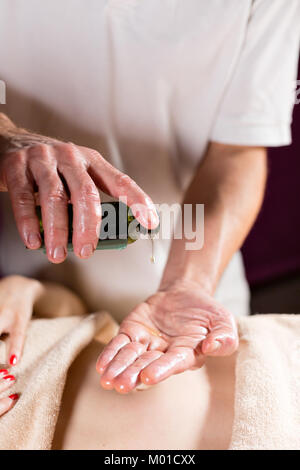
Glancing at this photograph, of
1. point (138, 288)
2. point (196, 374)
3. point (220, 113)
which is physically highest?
point (220, 113)

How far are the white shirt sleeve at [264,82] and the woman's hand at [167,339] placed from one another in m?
0.28

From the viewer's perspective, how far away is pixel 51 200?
0.41m

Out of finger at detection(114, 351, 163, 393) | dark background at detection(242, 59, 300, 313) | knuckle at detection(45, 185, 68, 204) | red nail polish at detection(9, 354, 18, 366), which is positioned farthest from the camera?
dark background at detection(242, 59, 300, 313)

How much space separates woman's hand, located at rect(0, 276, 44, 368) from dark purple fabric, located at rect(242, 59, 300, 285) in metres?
0.66

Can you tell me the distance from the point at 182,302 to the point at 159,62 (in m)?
0.30

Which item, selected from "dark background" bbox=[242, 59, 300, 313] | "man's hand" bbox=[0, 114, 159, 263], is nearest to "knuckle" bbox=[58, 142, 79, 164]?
"man's hand" bbox=[0, 114, 159, 263]

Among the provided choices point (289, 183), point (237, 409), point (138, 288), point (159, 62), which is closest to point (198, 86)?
point (159, 62)

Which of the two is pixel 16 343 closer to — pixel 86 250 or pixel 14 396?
pixel 14 396

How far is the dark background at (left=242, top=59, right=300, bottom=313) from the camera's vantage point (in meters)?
1.19

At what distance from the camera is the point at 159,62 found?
60cm

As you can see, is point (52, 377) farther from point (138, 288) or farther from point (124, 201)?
point (124, 201)

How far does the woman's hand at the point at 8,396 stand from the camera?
1.94ft

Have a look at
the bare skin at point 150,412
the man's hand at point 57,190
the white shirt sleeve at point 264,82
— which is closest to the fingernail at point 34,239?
the man's hand at point 57,190

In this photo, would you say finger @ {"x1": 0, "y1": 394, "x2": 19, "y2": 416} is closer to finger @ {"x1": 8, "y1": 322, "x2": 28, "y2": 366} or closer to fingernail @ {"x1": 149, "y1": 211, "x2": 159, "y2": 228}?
finger @ {"x1": 8, "y1": 322, "x2": 28, "y2": 366}
